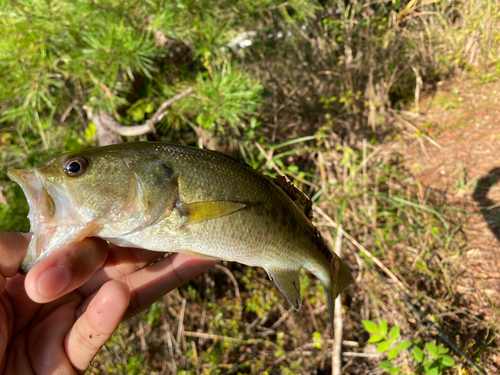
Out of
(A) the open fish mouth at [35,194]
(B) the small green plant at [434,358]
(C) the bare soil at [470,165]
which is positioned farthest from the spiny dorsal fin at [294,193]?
(C) the bare soil at [470,165]

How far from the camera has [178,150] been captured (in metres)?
1.26

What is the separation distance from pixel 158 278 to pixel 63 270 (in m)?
0.68

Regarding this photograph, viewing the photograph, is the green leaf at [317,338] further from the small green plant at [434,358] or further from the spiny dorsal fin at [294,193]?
the spiny dorsal fin at [294,193]

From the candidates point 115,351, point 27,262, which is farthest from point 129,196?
point 115,351

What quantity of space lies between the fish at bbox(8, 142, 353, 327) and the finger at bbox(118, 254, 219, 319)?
524mm

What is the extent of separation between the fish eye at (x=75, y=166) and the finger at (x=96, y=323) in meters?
0.49

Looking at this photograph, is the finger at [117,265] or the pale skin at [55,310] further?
the finger at [117,265]

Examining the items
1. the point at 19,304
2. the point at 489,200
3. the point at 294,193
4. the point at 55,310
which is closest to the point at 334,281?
the point at 294,193

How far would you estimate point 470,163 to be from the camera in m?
3.68

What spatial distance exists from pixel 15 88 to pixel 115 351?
2.60 metres

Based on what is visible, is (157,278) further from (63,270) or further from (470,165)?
(470,165)

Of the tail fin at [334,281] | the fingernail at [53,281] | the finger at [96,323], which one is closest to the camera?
the fingernail at [53,281]

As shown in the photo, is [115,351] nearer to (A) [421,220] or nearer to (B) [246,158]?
(B) [246,158]

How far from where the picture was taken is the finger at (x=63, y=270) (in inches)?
40.9
